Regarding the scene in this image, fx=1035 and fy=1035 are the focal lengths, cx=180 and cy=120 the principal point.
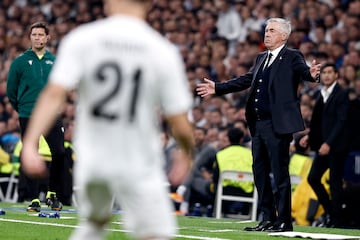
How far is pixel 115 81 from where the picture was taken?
5.34 metres

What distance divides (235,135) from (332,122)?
2.06 metres

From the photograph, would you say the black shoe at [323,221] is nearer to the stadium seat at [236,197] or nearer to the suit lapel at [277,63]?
the stadium seat at [236,197]

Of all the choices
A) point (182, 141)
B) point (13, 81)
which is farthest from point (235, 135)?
point (182, 141)

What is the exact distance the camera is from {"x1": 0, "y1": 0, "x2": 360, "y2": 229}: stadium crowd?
1694 centimetres

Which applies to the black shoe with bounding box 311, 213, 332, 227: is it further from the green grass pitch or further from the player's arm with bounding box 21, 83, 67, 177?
the player's arm with bounding box 21, 83, 67, 177

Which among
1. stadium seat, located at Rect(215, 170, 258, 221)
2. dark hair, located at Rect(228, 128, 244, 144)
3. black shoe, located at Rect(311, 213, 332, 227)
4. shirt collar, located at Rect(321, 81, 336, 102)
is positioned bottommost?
black shoe, located at Rect(311, 213, 332, 227)

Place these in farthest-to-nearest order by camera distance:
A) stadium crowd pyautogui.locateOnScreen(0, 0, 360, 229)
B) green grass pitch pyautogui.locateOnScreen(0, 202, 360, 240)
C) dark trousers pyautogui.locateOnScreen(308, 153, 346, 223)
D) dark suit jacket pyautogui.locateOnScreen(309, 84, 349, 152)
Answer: stadium crowd pyautogui.locateOnScreen(0, 0, 360, 229), dark trousers pyautogui.locateOnScreen(308, 153, 346, 223), dark suit jacket pyautogui.locateOnScreen(309, 84, 349, 152), green grass pitch pyautogui.locateOnScreen(0, 202, 360, 240)

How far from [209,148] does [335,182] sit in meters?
3.04

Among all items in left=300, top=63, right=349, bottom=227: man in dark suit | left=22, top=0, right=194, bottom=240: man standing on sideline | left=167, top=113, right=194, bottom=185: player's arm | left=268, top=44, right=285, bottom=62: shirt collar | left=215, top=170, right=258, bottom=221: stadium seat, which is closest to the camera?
left=22, top=0, right=194, bottom=240: man standing on sideline

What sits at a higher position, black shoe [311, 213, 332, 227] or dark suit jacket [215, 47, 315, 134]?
dark suit jacket [215, 47, 315, 134]

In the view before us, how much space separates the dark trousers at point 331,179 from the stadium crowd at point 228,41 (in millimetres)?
856

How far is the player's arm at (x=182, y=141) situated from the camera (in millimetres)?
5441

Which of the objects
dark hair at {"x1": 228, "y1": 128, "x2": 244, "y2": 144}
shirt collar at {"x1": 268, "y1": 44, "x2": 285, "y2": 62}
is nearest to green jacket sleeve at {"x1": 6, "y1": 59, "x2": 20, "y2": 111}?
shirt collar at {"x1": 268, "y1": 44, "x2": 285, "y2": 62}

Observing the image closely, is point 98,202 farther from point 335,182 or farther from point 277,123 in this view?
point 335,182
